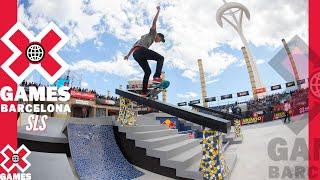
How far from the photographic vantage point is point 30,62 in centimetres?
745

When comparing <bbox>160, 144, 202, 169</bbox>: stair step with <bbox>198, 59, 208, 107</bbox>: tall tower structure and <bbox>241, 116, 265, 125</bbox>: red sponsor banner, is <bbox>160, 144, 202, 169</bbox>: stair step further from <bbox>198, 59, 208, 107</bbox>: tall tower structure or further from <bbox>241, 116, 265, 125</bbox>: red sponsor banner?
<bbox>198, 59, 208, 107</bbox>: tall tower structure

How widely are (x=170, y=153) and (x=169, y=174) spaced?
1.57ft

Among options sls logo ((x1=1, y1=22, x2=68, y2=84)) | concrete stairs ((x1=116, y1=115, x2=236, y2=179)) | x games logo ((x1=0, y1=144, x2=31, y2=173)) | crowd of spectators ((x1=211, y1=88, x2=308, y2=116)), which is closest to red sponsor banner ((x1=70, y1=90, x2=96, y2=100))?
crowd of spectators ((x1=211, y1=88, x2=308, y2=116))

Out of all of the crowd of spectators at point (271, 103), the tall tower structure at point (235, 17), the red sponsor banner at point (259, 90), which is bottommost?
the crowd of spectators at point (271, 103)

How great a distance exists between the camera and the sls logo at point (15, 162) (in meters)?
4.52

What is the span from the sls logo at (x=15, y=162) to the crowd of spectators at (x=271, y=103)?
80.9ft

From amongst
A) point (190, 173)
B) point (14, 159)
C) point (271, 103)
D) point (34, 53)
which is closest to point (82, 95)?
point (271, 103)

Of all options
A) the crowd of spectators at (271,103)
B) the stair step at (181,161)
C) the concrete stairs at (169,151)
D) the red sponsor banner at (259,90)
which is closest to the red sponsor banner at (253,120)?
the crowd of spectators at (271,103)

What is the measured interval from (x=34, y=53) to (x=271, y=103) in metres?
33.6

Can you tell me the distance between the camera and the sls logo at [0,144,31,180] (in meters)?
4.52

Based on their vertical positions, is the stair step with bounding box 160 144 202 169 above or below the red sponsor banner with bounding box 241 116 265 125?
below

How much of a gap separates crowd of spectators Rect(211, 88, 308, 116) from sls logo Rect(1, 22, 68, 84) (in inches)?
888

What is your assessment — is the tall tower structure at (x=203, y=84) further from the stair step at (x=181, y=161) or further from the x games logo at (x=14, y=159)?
the x games logo at (x=14, y=159)

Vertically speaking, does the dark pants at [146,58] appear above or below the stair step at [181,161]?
above
